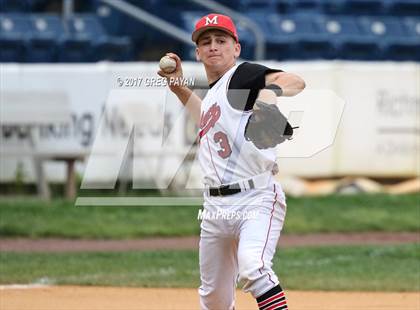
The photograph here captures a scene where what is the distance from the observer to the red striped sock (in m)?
5.37

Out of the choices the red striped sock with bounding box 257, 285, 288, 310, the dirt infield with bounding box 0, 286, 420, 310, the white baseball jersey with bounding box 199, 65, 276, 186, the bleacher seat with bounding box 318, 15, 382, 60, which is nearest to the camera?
the red striped sock with bounding box 257, 285, 288, 310

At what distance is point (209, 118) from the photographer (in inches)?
222

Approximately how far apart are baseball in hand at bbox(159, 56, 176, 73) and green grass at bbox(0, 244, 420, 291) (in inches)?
148

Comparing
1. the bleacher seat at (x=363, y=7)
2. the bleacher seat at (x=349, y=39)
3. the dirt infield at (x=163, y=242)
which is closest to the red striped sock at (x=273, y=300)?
the dirt infield at (x=163, y=242)

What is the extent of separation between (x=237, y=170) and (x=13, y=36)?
1107cm

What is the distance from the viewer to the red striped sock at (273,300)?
5.37m

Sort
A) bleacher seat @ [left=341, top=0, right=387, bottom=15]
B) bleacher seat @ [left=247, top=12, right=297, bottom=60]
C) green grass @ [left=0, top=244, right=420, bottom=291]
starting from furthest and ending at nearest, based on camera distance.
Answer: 1. bleacher seat @ [left=341, top=0, right=387, bottom=15]
2. bleacher seat @ [left=247, top=12, right=297, bottom=60]
3. green grass @ [left=0, top=244, right=420, bottom=291]

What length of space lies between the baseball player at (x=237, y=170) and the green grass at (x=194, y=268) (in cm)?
361

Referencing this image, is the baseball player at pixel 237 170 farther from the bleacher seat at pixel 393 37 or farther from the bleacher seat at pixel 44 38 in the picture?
the bleacher seat at pixel 393 37

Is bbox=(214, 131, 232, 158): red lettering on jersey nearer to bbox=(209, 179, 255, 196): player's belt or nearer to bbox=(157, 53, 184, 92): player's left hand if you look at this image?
bbox=(209, 179, 255, 196): player's belt

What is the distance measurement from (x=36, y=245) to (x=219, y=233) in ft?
22.0

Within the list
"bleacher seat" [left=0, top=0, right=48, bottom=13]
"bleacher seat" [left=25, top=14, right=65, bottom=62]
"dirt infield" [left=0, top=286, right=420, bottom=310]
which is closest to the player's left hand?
"dirt infield" [left=0, top=286, right=420, bottom=310]

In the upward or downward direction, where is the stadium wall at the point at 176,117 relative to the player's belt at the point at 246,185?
downward

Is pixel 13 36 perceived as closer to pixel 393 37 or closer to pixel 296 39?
pixel 296 39
